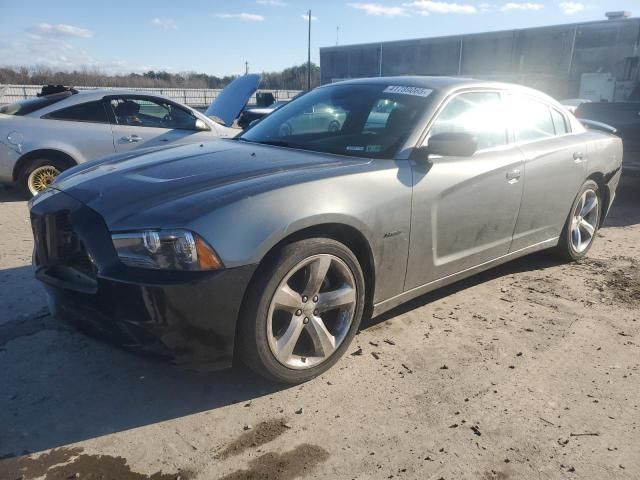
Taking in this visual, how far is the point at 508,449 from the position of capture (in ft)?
7.60

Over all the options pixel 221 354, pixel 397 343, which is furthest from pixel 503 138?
pixel 221 354

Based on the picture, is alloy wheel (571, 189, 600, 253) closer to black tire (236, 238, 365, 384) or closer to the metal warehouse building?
black tire (236, 238, 365, 384)

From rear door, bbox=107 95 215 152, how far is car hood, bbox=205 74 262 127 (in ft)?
4.04

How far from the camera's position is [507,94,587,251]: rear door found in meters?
3.96

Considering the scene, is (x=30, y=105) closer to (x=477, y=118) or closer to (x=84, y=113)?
(x=84, y=113)

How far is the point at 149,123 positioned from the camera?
7266 millimetres

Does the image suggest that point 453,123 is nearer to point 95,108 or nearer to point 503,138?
point 503,138

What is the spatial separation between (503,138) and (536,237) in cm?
91

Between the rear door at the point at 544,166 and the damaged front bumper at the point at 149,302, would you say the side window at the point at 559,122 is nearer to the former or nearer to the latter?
the rear door at the point at 544,166

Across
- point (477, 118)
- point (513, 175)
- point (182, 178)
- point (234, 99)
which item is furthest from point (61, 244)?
point (234, 99)

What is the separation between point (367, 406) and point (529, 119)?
2.79 m

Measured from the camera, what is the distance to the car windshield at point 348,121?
3293mm

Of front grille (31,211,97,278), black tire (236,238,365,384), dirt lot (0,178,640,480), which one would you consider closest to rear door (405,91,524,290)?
dirt lot (0,178,640,480)

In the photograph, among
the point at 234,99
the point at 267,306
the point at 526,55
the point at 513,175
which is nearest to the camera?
the point at 267,306
